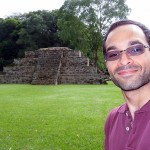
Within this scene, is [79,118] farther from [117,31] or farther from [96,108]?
[117,31]

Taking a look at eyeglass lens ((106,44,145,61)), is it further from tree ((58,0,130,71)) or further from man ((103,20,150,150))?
tree ((58,0,130,71))

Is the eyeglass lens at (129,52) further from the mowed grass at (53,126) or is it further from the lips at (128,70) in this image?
the mowed grass at (53,126)

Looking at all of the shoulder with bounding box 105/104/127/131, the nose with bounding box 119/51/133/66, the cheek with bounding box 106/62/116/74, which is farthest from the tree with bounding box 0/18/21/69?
the nose with bounding box 119/51/133/66

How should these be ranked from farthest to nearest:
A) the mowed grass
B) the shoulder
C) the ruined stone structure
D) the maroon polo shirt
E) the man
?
the ruined stone structure
the mowed grass
the shoulder
the man
the maroon polo shirt

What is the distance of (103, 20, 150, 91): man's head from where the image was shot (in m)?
2.37

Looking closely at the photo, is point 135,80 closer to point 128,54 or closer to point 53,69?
point 128,54

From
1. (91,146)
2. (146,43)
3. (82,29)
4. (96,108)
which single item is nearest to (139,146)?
(146,43)

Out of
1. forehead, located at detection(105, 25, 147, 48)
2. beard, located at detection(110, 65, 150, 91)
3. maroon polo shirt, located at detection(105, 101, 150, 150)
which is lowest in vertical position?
maroon polo shirt, located at detection(105, 101, 150, 150)

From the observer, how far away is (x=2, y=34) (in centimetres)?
5206

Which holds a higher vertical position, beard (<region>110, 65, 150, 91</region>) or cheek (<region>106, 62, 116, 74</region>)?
cheek (<region>106, 62, 116, 74</region>)

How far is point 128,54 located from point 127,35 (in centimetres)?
15

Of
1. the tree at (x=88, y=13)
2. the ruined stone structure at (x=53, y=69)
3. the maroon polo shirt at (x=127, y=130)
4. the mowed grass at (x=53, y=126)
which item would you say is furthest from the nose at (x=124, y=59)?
the tree at (x=88, y=13)

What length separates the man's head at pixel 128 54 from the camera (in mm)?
2371

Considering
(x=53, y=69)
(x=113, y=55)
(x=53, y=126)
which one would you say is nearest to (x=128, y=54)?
(x=113, y=55)
